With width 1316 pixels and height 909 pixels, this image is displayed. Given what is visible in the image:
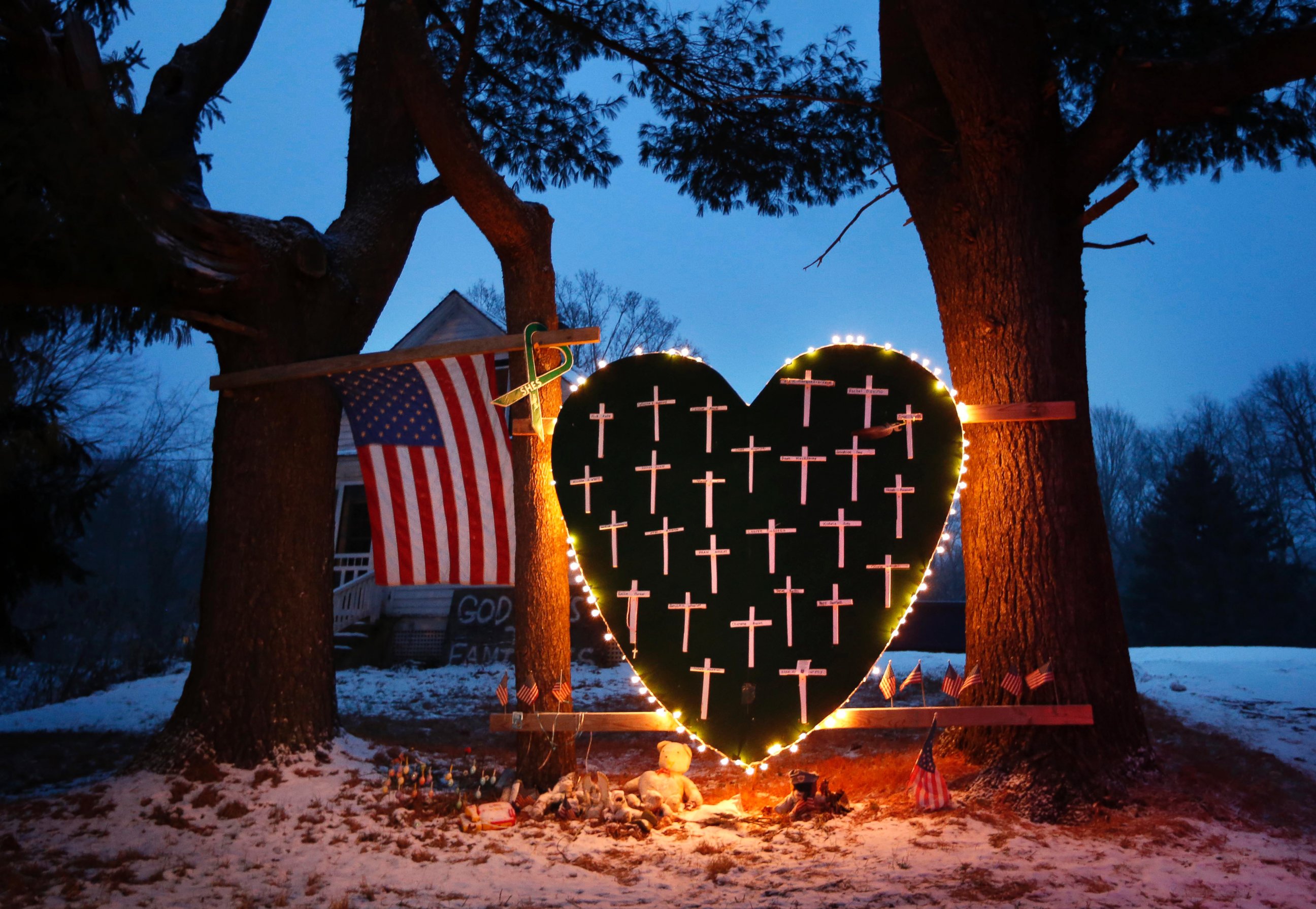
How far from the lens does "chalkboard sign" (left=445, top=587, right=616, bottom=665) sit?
1184 cm

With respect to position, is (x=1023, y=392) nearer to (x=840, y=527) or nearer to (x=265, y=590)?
(x=840, y=527)

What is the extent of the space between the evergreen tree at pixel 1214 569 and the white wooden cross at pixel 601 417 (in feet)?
66.9

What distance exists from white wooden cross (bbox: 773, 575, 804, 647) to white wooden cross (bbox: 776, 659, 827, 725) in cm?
9

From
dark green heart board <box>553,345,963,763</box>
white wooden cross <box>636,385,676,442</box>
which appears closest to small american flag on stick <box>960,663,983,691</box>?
dark green heart board <box>553,345,963,763</box>

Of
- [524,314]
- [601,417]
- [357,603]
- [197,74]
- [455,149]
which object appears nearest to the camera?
[601,417]

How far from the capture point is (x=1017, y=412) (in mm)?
4156

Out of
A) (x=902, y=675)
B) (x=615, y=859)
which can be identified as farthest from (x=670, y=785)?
(x=902, y=675)

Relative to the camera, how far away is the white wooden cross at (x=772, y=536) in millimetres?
3861

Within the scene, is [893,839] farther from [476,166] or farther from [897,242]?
[897,242]

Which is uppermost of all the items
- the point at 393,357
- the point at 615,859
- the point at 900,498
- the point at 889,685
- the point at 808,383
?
the point at 393,357

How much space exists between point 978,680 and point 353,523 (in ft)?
44.2

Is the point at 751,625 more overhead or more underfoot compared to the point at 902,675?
more overhead

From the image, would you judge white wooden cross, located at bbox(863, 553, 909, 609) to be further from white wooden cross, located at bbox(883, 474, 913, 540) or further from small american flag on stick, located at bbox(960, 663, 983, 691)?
small american flag on stick, located at bbox(960, 663, 983, 691)

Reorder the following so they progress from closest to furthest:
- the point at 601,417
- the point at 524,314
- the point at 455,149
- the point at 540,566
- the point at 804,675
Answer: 1. the point at 804,675
2. the point at 601,417
3. the point at 540,566
4. the point at 524,314
5. the point at 455,149
